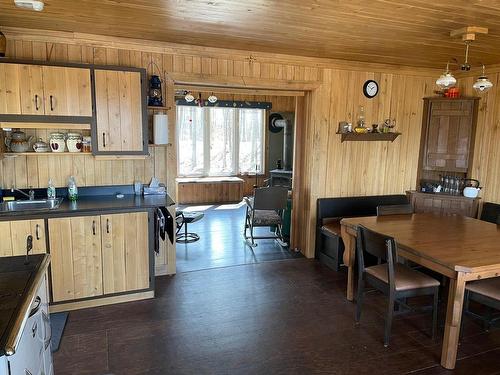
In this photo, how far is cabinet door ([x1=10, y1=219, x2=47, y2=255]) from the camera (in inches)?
116

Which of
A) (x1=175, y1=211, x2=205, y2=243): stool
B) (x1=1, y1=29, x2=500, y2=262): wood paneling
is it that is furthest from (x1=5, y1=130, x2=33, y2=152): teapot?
(x1=175, y1=211, x2=205, y2=243): stool

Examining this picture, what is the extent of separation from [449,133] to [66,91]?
4350mm

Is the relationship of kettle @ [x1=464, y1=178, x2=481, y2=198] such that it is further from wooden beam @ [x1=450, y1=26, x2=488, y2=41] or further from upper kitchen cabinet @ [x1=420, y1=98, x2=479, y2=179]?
wooden beam @ [x1=450, y1=26, x2=488, y2=41]

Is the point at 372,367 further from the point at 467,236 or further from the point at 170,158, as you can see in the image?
the point at 170,158

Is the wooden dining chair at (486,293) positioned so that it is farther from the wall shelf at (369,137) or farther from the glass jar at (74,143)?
the glass jar at (74,143)

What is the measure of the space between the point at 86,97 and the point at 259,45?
1713mm

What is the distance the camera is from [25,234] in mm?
2969

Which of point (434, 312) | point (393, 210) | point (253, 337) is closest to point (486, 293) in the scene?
point (434, 312)

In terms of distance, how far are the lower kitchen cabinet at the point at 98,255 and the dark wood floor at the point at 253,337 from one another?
0.66 feet

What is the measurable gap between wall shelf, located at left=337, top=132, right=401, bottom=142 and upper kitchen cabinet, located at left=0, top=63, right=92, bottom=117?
289 cm

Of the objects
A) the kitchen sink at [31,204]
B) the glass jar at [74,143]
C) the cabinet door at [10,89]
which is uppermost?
the cabinet door at [10,89]

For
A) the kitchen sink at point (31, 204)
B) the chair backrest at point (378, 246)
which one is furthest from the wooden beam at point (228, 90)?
the chair backrest at point (378, 246)

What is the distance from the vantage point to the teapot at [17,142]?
323 cm

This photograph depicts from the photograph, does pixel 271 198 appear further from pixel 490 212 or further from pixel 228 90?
pixel 490 212
